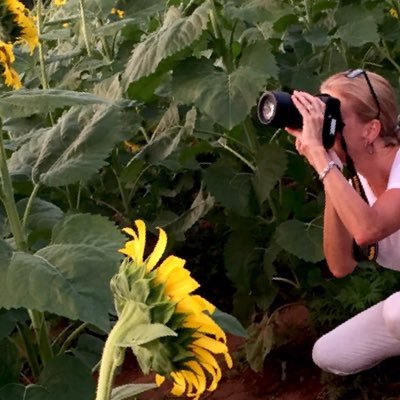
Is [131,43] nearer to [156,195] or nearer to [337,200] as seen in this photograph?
[156,195]

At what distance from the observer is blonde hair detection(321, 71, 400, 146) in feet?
4.59

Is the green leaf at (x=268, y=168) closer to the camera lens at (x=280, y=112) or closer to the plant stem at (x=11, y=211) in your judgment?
the camera lens at (x=280, y=112)

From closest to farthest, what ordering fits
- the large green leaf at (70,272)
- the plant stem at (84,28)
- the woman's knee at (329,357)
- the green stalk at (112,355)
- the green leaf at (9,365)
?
the green stalk at (112,355) → the large green leaf at (70,272) → the green leaf at (9,365) → the woman's knee at (329,357) → the plant stem at (84,28)

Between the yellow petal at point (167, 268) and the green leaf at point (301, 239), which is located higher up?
the yellow petal at point (167, 268)

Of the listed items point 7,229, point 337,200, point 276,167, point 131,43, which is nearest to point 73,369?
point 7,229

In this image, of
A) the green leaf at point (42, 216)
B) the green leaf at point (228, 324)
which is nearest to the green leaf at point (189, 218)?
the green leaf at point (42, 216)

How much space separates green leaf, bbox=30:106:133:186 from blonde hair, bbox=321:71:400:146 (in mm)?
343

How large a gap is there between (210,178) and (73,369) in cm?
70

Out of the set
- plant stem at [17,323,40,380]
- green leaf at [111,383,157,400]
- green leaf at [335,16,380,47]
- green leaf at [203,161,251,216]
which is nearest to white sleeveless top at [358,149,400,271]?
green leaf at [203,161,251,216]

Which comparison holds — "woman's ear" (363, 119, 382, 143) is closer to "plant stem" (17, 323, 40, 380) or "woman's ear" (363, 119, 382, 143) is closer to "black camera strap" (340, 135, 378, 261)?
"black camera strap" (340, 135, 378, 261)

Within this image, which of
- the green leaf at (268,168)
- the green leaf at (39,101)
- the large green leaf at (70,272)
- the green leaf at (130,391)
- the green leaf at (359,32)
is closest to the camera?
the green leaf at (130,391)

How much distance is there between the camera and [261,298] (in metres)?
1.88

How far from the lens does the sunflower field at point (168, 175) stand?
1.19 m

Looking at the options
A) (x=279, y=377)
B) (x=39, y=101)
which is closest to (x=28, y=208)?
(x=39, y=101)
